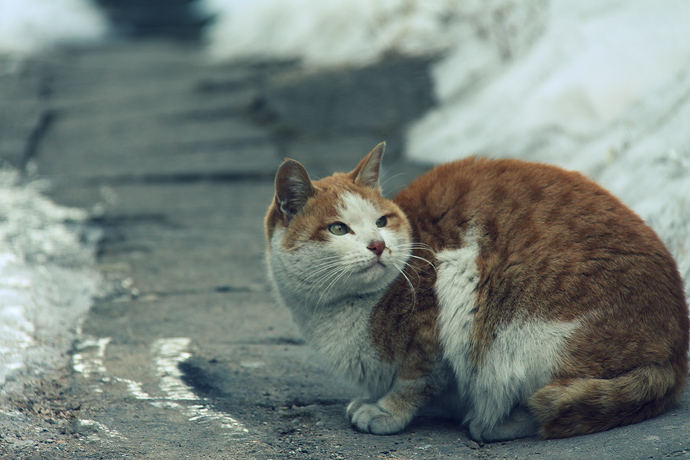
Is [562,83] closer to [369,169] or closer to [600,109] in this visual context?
[600,109]

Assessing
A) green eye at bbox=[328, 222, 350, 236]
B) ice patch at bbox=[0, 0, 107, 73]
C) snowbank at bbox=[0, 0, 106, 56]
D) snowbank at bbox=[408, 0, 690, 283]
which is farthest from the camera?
snowbank at bbox=[0, 0, 106, 56]

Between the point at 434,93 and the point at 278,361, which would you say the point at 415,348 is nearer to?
the point at 278,361

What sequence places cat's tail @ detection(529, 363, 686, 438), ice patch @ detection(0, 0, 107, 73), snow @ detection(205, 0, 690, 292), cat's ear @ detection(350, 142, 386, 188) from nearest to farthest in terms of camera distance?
cat's tail @ detection(529, 363, 686, 438)
cat's ear @ detection(350, 142, 386, 188)
snow @ detection(205, 0, 690, 292)
ice patch @ detection(0, 0, 107, 73)

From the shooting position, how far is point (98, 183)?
600 centimetres

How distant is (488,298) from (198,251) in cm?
278

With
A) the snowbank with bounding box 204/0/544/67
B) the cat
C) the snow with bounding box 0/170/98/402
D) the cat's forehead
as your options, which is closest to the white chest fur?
the cat

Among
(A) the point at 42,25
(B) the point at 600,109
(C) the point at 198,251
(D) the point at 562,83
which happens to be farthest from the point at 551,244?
(A) the point at 42,25

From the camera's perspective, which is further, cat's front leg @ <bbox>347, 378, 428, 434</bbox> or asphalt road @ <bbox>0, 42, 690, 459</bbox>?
cat's front leg @ <bbox>347, 378, 428, 434</bbox>

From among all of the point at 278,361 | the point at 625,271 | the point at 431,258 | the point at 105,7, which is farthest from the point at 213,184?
the point at 105,7

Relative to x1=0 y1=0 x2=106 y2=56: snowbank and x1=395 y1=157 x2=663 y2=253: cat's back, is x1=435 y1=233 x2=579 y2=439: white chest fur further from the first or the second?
x1=0 y1=0 x2=106 y2=56: snowbank

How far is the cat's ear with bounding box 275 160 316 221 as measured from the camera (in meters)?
2.70

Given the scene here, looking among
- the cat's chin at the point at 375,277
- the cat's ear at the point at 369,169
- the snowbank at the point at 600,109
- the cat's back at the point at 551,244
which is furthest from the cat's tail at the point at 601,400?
the cat's ear at the point at 369,169

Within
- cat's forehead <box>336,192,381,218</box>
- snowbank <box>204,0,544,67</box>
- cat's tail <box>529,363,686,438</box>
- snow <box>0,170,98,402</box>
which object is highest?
snowbank <box>204,0,544,67</box>

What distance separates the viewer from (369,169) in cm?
291
